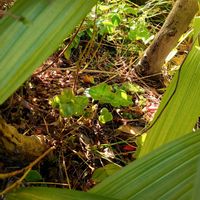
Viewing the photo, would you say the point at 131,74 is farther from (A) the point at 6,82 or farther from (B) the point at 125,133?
(A) the point at 6,82

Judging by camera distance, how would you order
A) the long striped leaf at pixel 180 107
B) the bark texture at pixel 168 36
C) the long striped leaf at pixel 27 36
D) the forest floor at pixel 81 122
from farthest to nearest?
the bark texture at pixel 168 36, the forest floor at pixel 81 122, the long striped leaf at pixel 180 107, the long striped leaf at pixel 27 36

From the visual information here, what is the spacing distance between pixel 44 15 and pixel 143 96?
39.5 inches

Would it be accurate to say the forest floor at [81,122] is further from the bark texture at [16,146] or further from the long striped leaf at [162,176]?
the long striped leaf at [162,176]

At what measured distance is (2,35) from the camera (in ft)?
1.45

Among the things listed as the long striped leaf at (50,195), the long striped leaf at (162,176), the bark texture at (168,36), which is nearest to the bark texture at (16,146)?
the long striped leaf at (50,195)

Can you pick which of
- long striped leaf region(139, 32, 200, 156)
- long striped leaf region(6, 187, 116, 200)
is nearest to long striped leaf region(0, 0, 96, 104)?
long striped leaf region(6, 187, 116, 200)

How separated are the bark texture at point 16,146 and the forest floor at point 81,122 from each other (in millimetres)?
54

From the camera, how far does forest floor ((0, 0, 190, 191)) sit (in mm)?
1022

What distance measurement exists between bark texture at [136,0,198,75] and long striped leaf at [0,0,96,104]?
856 millimetres

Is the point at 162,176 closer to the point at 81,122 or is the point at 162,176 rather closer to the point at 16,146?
the point at 16,146

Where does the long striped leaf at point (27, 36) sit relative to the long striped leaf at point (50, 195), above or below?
above

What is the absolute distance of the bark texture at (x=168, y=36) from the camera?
1.27 m

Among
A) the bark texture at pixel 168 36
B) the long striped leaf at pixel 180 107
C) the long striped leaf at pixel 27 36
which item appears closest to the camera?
the long striped leaf at pixel 27 36

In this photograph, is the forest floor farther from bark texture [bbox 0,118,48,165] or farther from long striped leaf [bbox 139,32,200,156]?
long striped leaf [bbox 139,32,200,156]
